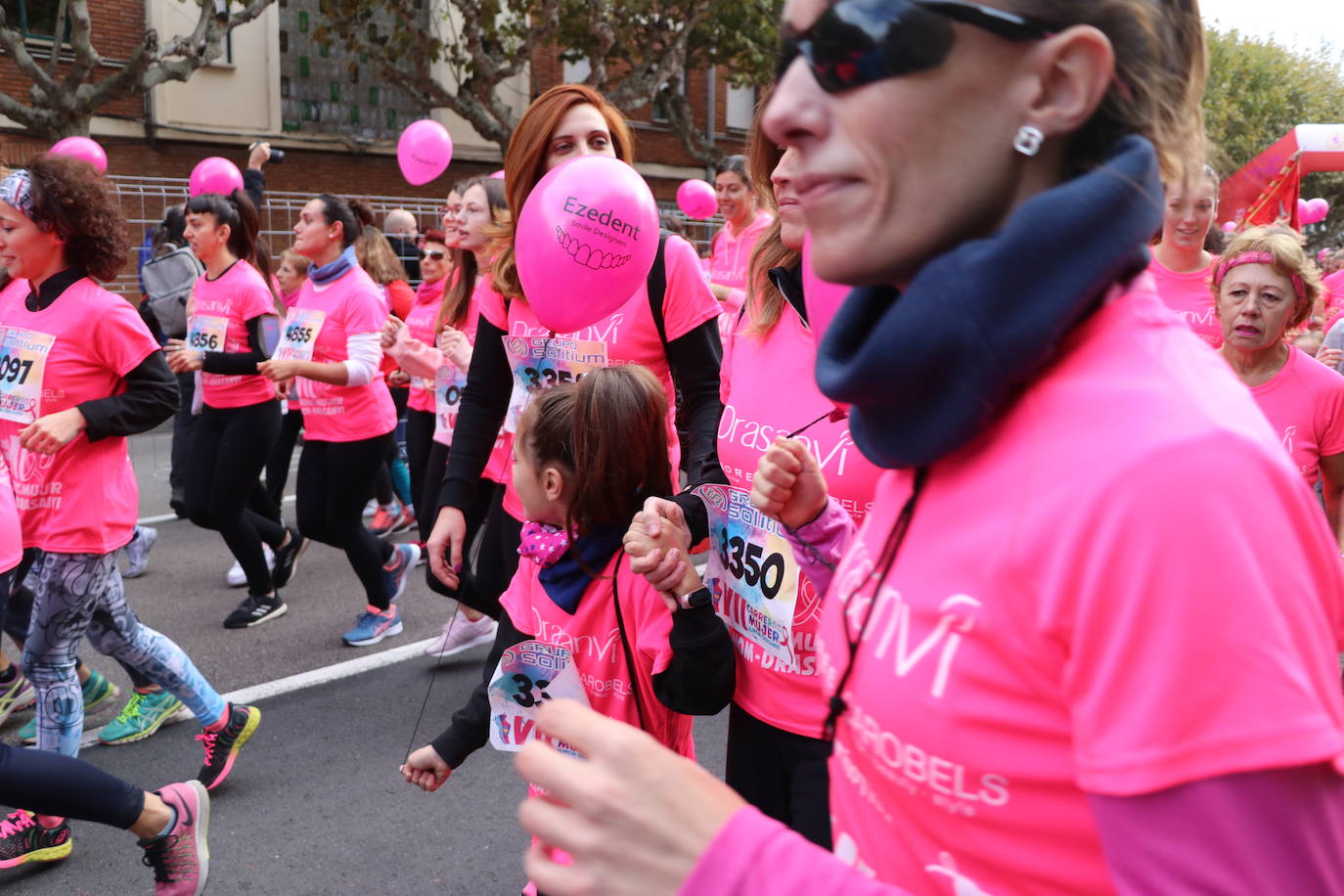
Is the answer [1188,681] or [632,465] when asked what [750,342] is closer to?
[632,465]

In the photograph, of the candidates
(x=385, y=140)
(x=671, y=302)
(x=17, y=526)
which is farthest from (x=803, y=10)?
(x=385, y=140)

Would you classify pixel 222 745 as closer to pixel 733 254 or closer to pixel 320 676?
pixel 320 676

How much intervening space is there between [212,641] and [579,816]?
5.10m

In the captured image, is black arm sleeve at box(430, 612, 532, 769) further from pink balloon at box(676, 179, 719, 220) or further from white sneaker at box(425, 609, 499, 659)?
pink balloon at box(676, 179, 719, 220)

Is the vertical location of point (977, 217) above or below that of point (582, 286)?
above

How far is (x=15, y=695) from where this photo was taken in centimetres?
439

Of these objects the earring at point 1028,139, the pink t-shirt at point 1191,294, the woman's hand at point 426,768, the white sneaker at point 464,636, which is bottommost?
the white sneaker at point 464,636

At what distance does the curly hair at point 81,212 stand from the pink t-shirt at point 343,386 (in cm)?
160

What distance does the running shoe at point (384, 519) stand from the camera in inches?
307

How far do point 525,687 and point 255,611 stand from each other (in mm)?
3801

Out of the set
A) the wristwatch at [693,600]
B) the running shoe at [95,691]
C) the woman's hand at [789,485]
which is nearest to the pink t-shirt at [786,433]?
Answer: the wristwatch at [693,600]

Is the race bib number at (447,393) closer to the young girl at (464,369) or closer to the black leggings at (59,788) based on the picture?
the young girl at (464,369)

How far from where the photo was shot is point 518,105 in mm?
20625

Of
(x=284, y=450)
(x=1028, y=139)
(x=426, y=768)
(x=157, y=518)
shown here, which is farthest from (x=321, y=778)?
(x=157, y=518)
